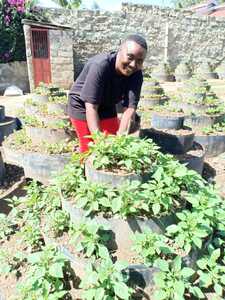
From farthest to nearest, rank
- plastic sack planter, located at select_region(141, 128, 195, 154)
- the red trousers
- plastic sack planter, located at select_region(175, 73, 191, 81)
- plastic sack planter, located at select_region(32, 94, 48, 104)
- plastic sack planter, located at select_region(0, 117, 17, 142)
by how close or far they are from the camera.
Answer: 1. plastic sack planter, located at select_region(175, 73, 191, 81)
2. plastic sack planter, located at select_region(32, 94, 48, 104)
3. plastic sack planter, located at select_region(0, 117, 17, 142)
4. plastic sack planter, located at select_region(141, 128, 195, 154)
5. the red trousers

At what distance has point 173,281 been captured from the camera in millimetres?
1976

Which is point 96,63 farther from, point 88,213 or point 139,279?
point 139,279

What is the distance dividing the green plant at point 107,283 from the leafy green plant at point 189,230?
0.43m

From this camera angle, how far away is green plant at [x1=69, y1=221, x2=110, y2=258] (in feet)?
6.71

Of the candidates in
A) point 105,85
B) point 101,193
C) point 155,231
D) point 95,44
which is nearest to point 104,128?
point 105,85

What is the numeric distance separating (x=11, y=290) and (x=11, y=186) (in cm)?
176

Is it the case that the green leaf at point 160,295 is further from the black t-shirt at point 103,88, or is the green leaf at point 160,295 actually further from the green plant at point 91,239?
the black t-shirt at point 103,88

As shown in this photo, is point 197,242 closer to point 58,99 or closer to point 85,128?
point 85,128

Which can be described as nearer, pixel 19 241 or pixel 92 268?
pixel 92 268

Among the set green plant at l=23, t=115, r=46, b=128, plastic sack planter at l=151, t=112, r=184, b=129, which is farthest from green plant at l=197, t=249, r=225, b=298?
green plant at l=23, t=115, r=46, b=128

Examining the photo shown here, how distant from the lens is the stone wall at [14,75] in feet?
33.0

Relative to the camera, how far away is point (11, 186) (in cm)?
385

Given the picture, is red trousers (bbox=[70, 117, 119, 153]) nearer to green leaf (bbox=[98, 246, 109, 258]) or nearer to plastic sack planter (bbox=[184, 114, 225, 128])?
green leaf (bbox=[98, 246, 109, 258])

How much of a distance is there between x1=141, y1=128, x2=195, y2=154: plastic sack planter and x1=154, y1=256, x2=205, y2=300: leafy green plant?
6.86 ft
